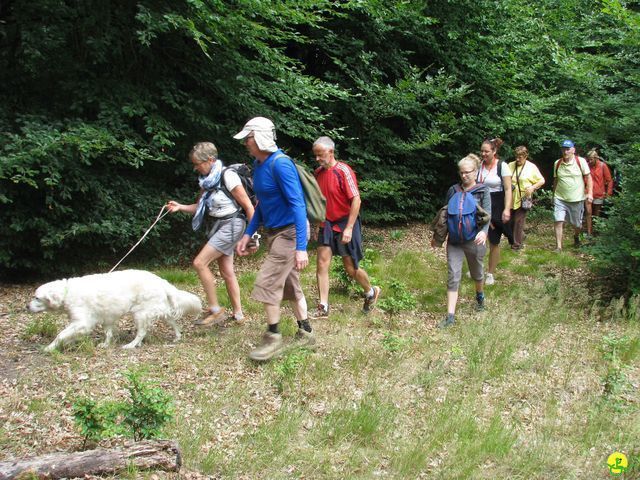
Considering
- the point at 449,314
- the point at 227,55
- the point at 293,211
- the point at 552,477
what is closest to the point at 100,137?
the point at 227,55

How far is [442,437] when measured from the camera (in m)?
4.68

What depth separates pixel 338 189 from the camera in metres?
7.37

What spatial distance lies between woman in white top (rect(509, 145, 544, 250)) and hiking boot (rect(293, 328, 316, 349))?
4.98 m

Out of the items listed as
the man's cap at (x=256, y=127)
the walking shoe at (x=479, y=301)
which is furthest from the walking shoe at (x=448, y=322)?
the man's cap at (x=256, y=127)

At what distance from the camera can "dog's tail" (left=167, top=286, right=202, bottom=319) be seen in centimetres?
A: 643

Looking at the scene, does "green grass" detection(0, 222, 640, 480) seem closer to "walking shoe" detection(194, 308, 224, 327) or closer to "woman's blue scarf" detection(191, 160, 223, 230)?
"walking shoe" detection(194, 308, 224, 327)

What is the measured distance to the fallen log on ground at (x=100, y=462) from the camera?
3.55m

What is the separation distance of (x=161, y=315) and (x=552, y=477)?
12.8 ft

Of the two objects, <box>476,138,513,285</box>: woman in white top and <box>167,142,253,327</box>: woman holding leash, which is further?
<box>476,138,513,285</box>: woman in white top

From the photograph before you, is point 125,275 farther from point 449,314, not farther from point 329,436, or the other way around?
point 449,314

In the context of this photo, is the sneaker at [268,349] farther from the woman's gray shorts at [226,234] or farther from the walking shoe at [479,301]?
the walking shoe at [479,301]

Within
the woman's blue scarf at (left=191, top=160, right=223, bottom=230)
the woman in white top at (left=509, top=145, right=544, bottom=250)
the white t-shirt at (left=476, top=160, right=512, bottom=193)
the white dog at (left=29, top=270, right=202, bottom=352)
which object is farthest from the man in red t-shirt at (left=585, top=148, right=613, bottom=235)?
the white dog at (left=29, top=270, right=202, bottom=352)

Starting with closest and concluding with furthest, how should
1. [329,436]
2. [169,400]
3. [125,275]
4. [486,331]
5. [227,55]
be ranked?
1. [169,400]
2. [329,436]
3. [125,275]
4. [486,331]
5. [227,55]

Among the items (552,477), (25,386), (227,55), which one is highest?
(227,55)
